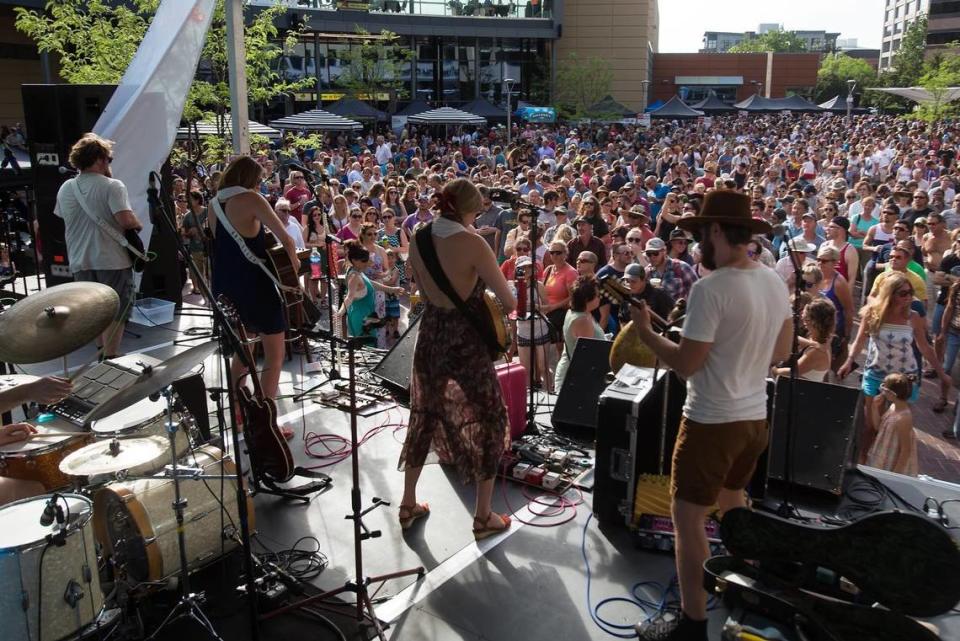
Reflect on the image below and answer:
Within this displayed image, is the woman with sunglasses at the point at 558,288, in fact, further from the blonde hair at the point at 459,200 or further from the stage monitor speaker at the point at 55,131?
the stage monitor speaker at the point at 55,131

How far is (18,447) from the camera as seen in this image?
369 centimetres

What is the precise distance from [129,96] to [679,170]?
10.5m

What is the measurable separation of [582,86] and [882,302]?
36.4 metres

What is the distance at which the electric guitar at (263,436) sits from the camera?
4.43 m

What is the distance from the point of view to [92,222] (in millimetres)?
6473

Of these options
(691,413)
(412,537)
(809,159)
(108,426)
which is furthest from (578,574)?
(809,159)

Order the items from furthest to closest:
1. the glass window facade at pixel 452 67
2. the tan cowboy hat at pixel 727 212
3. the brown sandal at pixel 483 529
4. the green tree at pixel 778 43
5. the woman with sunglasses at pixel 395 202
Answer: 1. the green tree at pixel 778 43
2. the glass window facade at pixel 452 67
3. the woman with sunglasses at pixel 395 202
4. the brown sandal at pixel 483 529
5. the tan cowboy hat at pixel 727 212

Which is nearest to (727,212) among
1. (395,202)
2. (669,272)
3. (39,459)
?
(39,459)

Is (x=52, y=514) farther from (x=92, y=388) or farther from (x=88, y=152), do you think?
(x=88, y=152)

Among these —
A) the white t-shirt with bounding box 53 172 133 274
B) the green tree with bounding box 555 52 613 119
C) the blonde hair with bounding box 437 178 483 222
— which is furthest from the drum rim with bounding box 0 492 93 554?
the green tree with bounding box 555 52 613 119

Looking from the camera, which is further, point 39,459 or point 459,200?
point 459,200

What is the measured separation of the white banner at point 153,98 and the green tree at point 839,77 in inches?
2271

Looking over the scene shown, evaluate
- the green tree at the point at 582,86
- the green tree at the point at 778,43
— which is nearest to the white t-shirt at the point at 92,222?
the green tree at the point at 582,86

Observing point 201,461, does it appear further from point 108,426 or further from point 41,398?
point 41,398
